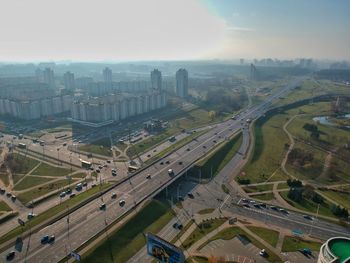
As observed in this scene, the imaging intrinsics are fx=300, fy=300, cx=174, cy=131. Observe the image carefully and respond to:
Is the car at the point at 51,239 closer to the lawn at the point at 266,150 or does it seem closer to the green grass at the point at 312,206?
the lawn at the point at 266,150

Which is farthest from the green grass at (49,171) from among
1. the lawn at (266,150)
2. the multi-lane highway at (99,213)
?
the lawn at (266,150)

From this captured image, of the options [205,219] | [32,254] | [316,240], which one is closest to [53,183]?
[32,254]

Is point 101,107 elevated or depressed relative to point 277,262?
elevated

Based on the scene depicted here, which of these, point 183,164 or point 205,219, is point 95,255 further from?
point 183,164

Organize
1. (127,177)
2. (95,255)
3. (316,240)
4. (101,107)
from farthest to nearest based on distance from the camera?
(101,107) → (127,177) → (316,240) → (95,255)

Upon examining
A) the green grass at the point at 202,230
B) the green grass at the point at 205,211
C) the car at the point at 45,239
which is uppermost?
the car at the point at 45,239

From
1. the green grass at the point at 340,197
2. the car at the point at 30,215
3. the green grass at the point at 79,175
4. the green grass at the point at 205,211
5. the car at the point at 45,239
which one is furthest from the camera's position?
the green grass at the point at 79,175

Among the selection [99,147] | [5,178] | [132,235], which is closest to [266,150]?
[99,147]
